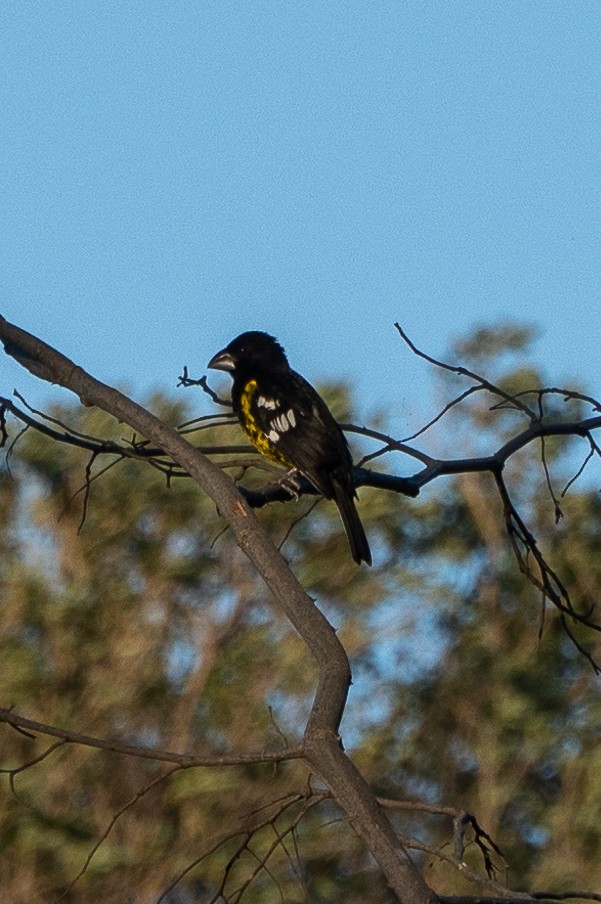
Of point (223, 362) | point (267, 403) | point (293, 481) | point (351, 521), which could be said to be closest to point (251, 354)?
point (223, 362)

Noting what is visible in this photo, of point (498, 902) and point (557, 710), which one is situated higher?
point (557, 710)

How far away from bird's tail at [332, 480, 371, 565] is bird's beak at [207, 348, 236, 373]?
47.4 inches

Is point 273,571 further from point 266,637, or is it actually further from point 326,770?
point 266,637

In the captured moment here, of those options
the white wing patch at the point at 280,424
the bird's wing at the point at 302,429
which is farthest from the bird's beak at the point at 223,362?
the white wing patch at the point at 280,424

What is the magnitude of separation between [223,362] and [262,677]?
13.4ft

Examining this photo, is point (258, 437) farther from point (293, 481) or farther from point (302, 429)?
point (293, 481)

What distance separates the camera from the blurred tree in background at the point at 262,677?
977cm

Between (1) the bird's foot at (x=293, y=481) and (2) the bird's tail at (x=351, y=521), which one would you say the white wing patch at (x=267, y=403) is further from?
(2) the bird's tail at (x=351, y=521)

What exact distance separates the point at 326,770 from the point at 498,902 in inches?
14.6

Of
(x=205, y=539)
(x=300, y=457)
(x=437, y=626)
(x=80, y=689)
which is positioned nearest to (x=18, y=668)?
(x=80, y=689)

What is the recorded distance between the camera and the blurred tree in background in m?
9.77

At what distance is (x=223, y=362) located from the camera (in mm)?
6641

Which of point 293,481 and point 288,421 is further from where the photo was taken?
point 288,421

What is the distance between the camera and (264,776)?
32.8 ft
